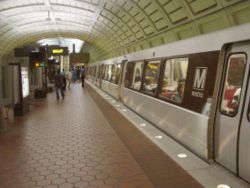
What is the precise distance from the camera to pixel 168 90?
8.34m

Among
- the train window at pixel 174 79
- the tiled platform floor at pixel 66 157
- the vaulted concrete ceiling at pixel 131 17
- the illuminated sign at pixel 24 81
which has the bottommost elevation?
the tiled platform floor at pixel 66 157

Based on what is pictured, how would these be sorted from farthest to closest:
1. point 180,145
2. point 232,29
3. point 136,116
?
point 136,116
point 180,145
point 232,29

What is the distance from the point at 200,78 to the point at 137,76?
256 inches

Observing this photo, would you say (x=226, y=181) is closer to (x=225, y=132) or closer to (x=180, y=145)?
(x=225, y=132)

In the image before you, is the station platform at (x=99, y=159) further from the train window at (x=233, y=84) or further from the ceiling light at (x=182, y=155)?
the train window at (x=233, y=84)

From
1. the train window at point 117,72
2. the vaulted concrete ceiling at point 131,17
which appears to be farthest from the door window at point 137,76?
the train window at point 117,72

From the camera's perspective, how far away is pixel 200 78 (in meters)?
6.00

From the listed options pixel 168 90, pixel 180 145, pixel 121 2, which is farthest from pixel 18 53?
pixel 180 145

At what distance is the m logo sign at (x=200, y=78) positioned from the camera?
229 inches

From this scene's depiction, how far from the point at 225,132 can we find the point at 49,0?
12437 millimetres

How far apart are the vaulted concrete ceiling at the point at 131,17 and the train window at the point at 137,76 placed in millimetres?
1051

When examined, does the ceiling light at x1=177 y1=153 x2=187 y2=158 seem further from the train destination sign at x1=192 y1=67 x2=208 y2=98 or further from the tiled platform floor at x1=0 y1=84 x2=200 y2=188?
the train destination sign at x1=192 y1=67 x2=208 y2=98

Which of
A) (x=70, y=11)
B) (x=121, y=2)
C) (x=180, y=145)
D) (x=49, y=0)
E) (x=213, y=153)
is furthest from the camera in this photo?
(x=70, y=11)

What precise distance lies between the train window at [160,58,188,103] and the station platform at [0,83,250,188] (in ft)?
3.20
